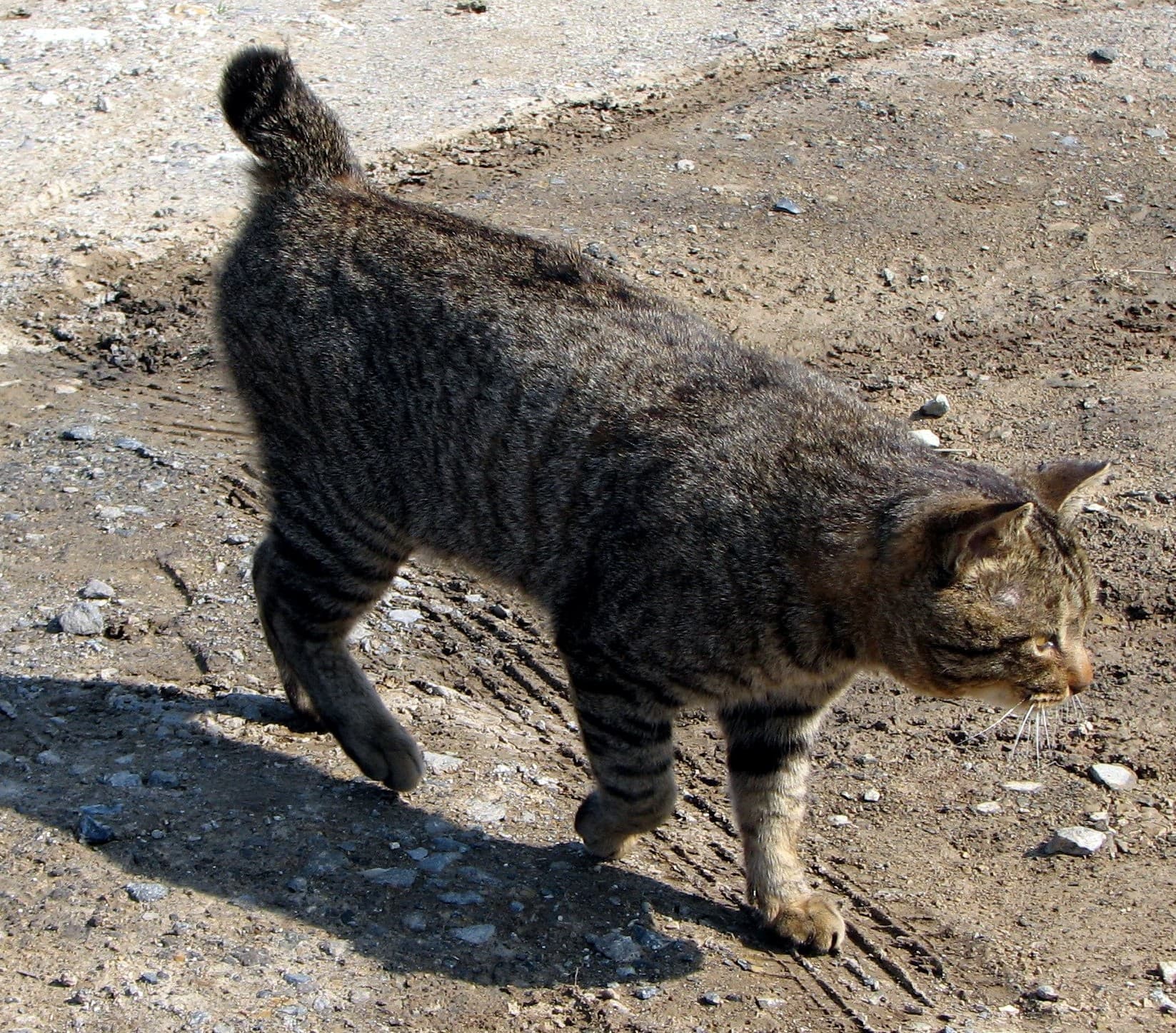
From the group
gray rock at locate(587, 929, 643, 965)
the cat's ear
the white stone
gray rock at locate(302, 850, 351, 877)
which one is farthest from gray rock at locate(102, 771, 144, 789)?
the white stone

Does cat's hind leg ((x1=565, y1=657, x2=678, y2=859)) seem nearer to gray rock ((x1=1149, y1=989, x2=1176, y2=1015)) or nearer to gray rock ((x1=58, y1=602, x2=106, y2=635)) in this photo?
gray rock ((x1=1149, y1=989, x2=1176, y2=1015))

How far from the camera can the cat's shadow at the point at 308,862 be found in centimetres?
398

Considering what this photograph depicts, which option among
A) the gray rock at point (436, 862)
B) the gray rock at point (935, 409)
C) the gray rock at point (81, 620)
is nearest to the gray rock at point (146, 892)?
the gray rock at point (436, 862)

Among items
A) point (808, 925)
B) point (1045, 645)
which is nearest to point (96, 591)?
point (808, 925)

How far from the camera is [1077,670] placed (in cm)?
395

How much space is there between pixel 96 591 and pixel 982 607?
125 inches

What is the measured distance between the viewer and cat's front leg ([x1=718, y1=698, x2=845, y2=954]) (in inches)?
167

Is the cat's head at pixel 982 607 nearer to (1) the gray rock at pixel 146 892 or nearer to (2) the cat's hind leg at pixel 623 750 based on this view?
(2) the cat's hind leg at pixel 623 750

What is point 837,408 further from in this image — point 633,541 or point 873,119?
point 873,119

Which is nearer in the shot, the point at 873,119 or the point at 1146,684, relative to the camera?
the point at 1146,684

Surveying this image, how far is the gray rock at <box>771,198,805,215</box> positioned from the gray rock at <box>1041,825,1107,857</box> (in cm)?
462

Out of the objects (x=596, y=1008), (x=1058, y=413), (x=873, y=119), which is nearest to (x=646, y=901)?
(x=596, y=1008)

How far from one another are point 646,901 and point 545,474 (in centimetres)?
131

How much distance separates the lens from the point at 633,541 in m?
4.19
